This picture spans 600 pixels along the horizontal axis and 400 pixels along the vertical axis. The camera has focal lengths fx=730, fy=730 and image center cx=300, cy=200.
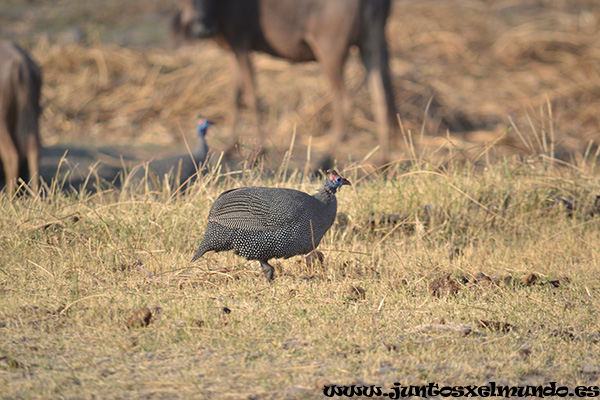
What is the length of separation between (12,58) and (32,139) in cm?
68

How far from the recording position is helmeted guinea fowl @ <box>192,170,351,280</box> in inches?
136

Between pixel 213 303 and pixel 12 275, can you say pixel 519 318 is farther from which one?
pixel 12 275

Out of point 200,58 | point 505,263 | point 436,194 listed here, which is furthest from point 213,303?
point 200,58

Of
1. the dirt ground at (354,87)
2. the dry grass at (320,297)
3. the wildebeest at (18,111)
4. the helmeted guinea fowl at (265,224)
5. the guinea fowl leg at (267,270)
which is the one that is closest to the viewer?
the dry grass at (320,297)

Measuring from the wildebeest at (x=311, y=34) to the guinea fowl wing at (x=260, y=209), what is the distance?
12.3ft

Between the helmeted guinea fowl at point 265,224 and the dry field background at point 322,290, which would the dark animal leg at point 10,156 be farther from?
the helmeted guinea fowl at point 265,224

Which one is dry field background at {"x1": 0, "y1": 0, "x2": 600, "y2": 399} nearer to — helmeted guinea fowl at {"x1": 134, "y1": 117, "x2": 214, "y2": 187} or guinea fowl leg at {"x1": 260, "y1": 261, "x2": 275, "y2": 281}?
guinea fowl leg at {"x1": 260, "y1": 261, "x2": 275, "y2": 281}

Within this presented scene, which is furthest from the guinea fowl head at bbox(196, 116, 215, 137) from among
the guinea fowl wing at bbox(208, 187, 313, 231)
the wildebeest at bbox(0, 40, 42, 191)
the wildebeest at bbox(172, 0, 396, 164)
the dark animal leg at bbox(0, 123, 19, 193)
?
the guinea fowl wing at bbox(208, 187, 313, 231)

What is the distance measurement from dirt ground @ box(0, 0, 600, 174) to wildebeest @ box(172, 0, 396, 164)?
0.71m

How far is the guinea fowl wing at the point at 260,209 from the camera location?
3.45 m

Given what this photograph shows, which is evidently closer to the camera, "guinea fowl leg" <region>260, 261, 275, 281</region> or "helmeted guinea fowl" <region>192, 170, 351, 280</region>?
"helmeted guinea fowl" <region>192, 170, 351, 280</region>

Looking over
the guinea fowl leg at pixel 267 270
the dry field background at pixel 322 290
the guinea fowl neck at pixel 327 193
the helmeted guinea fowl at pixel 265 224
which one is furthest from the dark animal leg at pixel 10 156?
the guinea fowl neck at pixel 327 193

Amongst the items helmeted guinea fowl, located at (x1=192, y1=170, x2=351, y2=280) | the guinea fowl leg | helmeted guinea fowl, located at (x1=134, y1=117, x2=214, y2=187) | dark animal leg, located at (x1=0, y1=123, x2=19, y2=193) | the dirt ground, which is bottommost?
the dirt ground

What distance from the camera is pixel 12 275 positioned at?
3.54 meters
